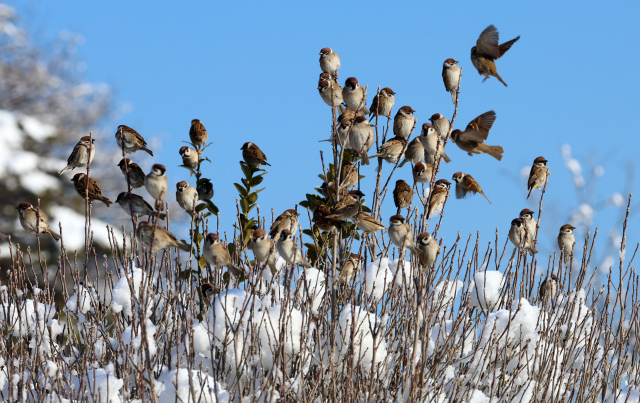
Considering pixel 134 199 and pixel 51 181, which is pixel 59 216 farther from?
pixel 134 199

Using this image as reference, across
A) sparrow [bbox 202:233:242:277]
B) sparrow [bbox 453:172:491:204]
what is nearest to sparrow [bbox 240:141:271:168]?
sparrow [bbox 453:172:491:204]

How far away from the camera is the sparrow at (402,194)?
5543 millimetres

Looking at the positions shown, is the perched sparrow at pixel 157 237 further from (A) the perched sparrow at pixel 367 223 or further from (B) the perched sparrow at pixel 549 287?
(B) the perched sparrow at pixel 549 287

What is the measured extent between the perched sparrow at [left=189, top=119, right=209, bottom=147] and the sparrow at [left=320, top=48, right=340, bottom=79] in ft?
3.97

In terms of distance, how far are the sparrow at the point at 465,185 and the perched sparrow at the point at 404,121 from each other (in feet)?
1.89

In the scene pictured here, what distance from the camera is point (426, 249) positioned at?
13.7ft

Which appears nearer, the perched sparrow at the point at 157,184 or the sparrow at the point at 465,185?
the perched sparrow at the point at 157,184

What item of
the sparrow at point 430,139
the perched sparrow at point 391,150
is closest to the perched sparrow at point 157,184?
the sparrow at point 430,139

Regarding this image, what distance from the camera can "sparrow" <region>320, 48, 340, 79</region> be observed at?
6445 mm

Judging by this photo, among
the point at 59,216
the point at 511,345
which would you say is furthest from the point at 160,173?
the point at 59,216

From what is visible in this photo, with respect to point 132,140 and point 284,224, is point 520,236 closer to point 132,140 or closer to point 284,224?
point 284,224

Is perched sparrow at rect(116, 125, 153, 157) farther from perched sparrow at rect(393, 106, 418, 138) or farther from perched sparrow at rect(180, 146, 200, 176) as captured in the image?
perched sparrow at rect(393, 106, 418, 138)

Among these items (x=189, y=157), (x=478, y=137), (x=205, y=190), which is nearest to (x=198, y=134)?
(x=189, y=157)

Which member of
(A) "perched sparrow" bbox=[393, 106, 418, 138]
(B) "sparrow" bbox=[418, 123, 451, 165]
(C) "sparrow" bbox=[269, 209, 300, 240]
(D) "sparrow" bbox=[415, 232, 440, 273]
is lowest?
(D) "sparrow" bbox=[415, 232, 440, 273]
